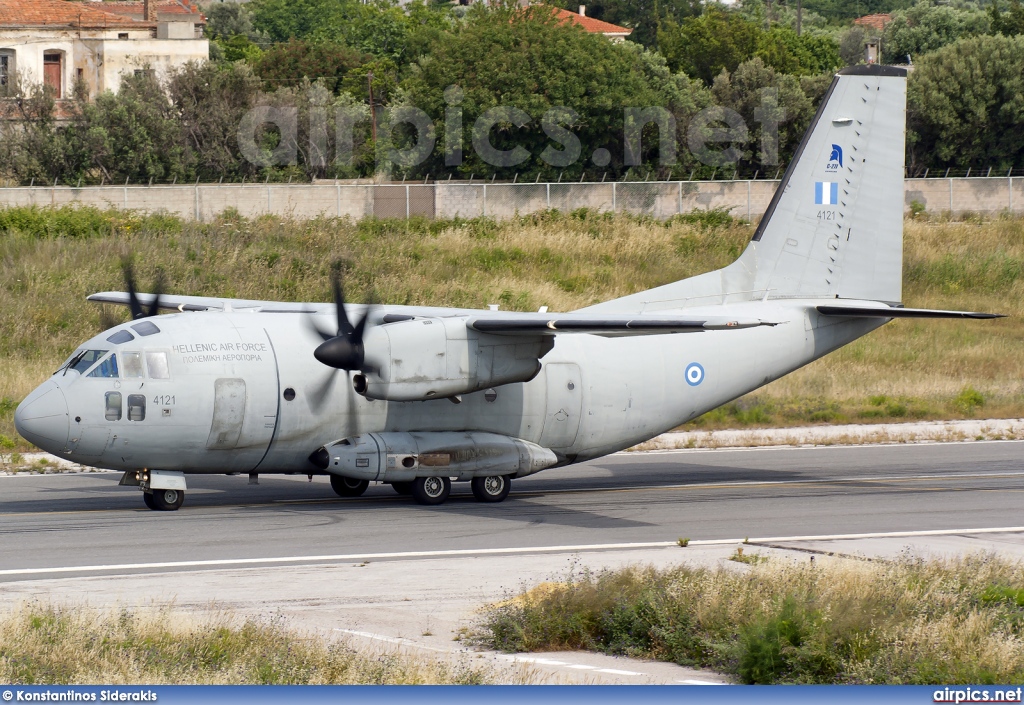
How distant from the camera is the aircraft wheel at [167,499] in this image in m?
19.8

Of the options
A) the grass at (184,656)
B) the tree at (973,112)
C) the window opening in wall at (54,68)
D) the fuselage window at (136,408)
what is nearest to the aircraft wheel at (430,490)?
the fuselage window at (136,408)

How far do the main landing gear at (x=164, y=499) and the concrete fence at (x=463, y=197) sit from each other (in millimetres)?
30714

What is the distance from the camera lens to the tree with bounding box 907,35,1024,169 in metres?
69.1

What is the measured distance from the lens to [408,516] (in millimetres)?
19891

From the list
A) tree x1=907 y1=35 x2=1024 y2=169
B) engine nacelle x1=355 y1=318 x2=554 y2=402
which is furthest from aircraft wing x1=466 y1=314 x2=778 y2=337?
tree x1=907 y1=35 x2=1024 y2=169

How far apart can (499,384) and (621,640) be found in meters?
9.04

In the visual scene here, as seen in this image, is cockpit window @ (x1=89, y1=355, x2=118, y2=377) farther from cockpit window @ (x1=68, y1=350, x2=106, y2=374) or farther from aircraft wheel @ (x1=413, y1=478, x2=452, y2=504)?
aircraft wheel @ (x1=413, y1=478, x2=452, y2=504)

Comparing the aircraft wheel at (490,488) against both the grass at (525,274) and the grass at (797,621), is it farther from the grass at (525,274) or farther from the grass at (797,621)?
the grass at (525,274)

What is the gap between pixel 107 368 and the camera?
1895cm

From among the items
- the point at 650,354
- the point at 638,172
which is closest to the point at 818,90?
the point at 638,172

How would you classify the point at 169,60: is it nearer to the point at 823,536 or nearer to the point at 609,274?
the point at 609,274

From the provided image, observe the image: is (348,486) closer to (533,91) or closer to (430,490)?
(430,490)

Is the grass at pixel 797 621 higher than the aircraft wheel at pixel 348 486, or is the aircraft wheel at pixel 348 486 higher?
the grass at pixel 797 621

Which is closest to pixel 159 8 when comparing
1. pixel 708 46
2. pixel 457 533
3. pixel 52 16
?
pixel 52 16
